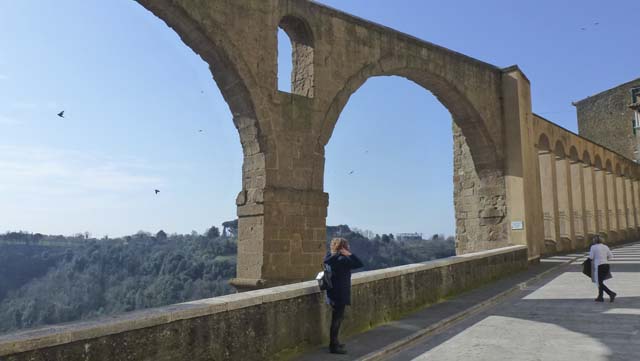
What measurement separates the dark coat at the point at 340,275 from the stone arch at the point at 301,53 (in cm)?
527

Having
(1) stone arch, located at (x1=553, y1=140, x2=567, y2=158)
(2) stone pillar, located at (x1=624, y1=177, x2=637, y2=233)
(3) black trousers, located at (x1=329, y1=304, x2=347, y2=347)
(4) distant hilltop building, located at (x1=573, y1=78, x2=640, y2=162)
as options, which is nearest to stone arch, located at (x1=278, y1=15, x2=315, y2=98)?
(3) black trousers, located at (x1=329, y1=304, x2=347, y2=347)

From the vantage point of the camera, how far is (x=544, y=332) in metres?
5.17

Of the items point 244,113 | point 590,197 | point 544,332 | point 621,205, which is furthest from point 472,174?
point 621,205

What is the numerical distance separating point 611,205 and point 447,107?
50.3ft

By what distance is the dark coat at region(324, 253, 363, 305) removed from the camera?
431cm

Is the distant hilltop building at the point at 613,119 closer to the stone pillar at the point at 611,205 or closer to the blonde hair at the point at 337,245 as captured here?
the stone pillar at the point at 611,205

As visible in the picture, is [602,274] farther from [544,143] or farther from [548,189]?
[544,143]

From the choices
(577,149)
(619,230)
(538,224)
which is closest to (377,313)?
(538,224)

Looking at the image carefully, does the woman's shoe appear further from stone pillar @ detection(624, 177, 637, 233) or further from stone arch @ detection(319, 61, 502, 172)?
stone pillar @ detection(624, 177, 637, 233)

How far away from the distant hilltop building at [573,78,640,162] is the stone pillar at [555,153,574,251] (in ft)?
49.3

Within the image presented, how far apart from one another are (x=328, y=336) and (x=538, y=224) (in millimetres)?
11032

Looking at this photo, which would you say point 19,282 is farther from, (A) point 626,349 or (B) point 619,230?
(A) point 626,349

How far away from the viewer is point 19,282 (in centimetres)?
8544

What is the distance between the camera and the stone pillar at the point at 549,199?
16906mm
